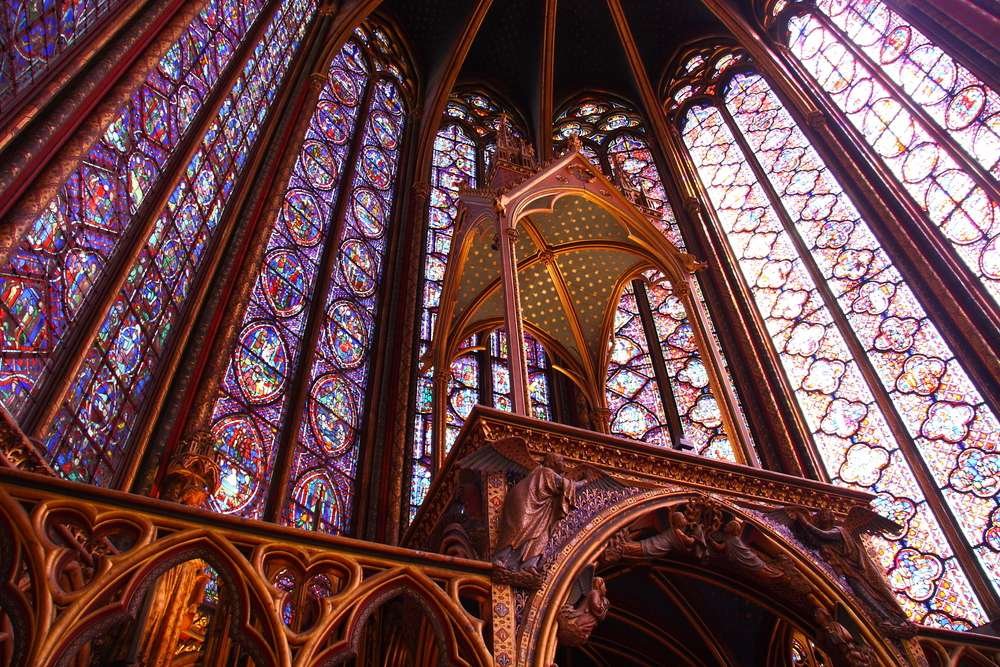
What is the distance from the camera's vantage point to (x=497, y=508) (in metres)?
4.38

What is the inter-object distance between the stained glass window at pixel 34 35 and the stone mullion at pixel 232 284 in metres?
2.25

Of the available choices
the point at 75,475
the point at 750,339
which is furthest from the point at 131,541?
the point at 750,339

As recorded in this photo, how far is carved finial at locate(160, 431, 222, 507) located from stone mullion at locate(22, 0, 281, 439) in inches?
32.4

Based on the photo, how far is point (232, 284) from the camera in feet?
22.7

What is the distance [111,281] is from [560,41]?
1011 cm

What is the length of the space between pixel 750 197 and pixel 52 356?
28.0 ft

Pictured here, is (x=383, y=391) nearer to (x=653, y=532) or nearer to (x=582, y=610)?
(x=653, y=532)

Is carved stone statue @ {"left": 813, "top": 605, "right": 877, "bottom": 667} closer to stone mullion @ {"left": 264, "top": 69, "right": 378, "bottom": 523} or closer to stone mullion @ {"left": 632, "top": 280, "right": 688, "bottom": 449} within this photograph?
stone mullion @ {"left": 632, "top": 280, "right": 688, "bottom": 449}

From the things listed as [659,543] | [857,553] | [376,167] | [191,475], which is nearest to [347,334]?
[376,167]

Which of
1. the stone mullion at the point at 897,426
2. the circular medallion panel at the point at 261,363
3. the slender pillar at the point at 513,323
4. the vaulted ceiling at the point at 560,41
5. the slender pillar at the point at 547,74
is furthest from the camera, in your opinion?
the vaulted ceiling at the point at 560,41

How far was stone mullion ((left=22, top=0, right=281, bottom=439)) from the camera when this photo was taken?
15.0 feet

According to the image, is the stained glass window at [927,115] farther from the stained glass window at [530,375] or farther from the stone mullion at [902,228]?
the stained glass window at [530,375]

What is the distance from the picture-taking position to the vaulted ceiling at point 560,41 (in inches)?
508

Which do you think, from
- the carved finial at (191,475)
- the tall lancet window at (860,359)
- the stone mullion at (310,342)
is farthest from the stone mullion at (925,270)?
the carved finial at (191,475)
